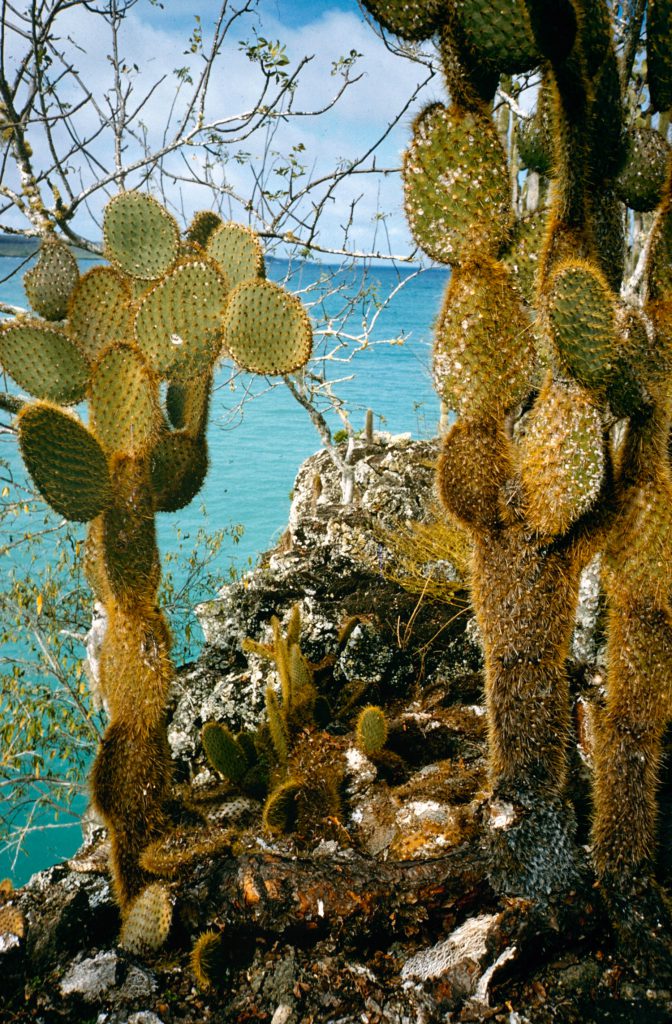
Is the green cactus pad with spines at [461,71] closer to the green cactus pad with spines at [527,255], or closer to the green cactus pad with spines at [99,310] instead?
the green cactus pad with spines at [527,255]

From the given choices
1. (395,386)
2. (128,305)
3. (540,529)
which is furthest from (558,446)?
(395,386)

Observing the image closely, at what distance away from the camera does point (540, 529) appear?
2412mm

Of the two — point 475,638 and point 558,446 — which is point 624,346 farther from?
point 475,638

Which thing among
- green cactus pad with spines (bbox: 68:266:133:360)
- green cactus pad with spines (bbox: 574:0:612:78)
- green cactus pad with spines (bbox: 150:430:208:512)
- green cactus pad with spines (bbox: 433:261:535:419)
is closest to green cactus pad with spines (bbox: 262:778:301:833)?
green cactus pad with spines (bbox: 150:430:208:512)

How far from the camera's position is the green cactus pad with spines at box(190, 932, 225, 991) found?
231 cm

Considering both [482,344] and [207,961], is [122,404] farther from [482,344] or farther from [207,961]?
[207,961]

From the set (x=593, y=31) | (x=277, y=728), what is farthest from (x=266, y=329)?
(x=277, y=728)

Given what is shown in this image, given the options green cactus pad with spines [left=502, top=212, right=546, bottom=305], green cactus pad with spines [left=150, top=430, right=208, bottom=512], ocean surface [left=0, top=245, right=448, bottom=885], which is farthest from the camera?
ocean surface [left=0, top=245, right=448, bottom=885]

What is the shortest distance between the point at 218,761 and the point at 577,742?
1.53 metres

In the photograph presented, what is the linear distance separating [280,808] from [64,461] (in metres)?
1.55

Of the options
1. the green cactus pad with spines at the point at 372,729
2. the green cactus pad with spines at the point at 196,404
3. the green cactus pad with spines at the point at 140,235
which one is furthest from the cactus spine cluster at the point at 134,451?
the green cactus pad with spines at the point at 372,729

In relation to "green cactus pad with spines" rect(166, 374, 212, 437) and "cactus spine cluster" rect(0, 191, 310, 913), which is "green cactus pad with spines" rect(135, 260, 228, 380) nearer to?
"cactus spine cluster" rect(0, 191, 310, 913)

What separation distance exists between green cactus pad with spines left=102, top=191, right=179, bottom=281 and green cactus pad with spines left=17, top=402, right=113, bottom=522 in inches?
35.5

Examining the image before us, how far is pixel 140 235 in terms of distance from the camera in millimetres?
3055
